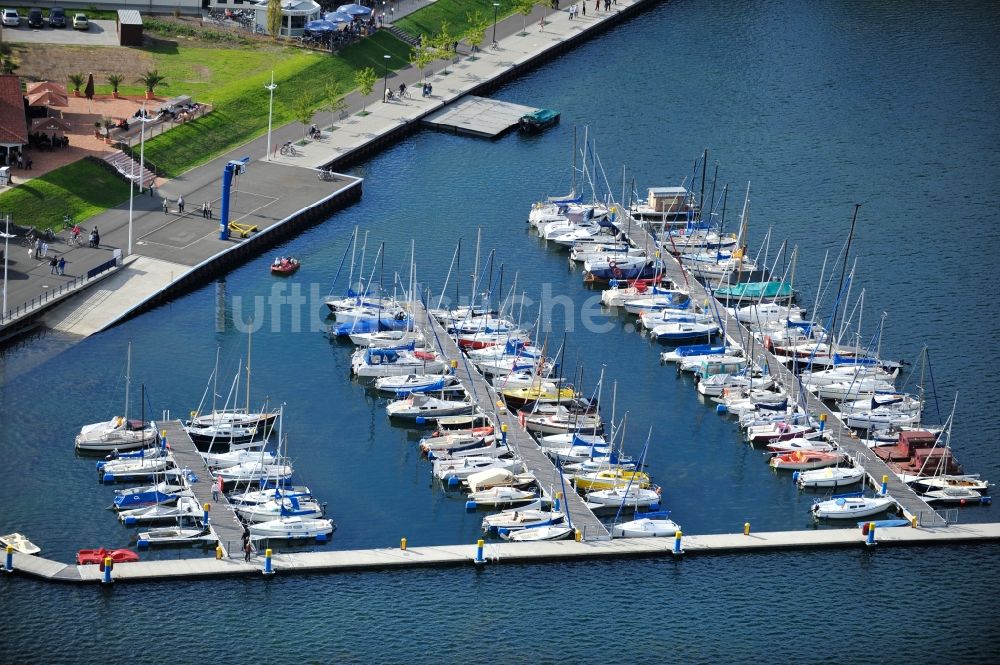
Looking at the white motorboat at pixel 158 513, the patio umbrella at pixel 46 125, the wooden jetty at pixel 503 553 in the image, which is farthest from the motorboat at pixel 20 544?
the patio umbrella at pixel 46 125

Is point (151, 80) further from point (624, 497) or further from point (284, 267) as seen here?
point (624, 497)

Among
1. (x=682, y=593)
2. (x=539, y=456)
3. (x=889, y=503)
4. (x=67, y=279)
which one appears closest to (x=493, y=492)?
(x=539, y=456)

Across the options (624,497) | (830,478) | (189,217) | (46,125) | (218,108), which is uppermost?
(218,108)

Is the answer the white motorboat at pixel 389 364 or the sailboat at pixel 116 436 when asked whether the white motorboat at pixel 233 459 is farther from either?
the white motorboat at pixel 389 364

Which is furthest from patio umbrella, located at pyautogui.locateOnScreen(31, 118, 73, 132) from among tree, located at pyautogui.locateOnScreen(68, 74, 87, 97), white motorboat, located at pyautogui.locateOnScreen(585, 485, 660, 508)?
white motorboat, located at pyautogui.locateOnScreen(585, 485, 660, 508)

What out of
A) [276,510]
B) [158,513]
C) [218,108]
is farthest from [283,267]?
[158,513]

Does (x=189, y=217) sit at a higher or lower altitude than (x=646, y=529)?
higher

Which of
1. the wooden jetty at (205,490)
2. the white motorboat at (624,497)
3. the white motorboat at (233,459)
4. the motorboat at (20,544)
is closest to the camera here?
the motorboat at (20,544)
